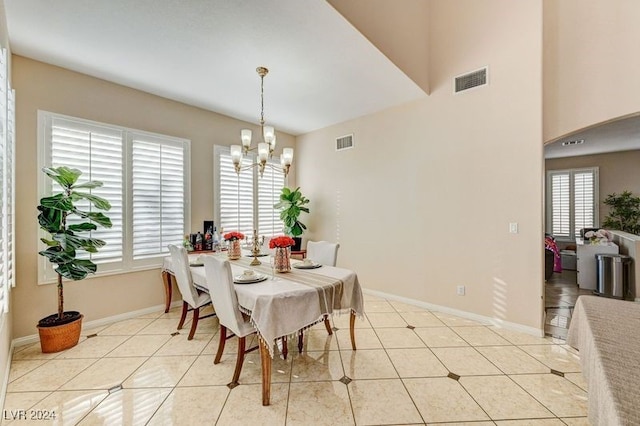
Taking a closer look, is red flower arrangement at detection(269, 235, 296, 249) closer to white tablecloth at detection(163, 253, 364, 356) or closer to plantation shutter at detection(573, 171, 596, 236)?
white tablecloth at detection(163, 253, 364, 356)

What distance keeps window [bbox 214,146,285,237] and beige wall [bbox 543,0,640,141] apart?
3586mm

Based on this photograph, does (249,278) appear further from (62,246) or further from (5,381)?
(5,381)

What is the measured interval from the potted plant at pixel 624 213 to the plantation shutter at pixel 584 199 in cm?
28

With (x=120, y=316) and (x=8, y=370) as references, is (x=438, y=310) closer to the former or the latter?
(x=120, y=316)

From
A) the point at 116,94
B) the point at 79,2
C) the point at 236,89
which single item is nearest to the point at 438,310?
the point at 236,89

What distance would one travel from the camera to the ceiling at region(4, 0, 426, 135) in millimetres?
2119

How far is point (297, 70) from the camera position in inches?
119

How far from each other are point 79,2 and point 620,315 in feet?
14.2

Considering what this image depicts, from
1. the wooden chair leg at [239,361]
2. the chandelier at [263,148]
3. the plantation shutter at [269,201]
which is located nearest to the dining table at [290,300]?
the wooden chair leg at [239,361]

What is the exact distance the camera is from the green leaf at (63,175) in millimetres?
2571

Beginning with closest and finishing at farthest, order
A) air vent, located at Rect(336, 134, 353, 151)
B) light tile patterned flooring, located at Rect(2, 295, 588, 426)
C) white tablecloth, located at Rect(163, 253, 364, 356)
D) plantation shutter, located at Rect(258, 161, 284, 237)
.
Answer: light tile patterned flooring, located at Rect(2, 295, 588, 426) → white tablecloth, located at Rect(163, 253, 364, 356) → air vent, located at Rect(336, 134, 353, 151) → plantation shutter, located at Rect(258, 161, 284, 237)

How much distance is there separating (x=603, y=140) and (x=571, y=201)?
203cm

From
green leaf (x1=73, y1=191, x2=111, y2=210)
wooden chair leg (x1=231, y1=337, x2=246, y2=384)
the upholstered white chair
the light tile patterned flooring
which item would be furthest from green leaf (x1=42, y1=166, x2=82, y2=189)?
the upholstered white chair

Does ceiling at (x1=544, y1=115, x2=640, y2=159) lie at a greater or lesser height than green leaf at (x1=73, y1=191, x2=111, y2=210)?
greater
